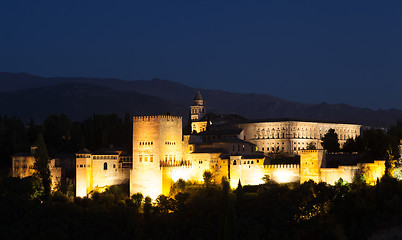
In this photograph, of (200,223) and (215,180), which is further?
(215,180)

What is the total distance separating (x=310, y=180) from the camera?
51438 mm

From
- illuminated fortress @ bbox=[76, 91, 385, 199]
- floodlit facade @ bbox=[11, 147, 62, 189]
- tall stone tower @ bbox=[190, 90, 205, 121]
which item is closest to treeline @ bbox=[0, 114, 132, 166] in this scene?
floodlit facade @ bbox=[11, 147, 62, 189]

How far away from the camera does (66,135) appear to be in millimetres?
78875

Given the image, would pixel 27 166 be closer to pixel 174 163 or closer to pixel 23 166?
pixel 23 166

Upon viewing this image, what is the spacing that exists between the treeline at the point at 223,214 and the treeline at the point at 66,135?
16.0m

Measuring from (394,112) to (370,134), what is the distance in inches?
4064

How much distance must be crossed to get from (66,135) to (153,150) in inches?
914

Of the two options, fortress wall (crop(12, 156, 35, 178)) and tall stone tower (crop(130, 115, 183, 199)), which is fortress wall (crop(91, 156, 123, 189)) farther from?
fortress wall (crop(12, 156, 35, 178))

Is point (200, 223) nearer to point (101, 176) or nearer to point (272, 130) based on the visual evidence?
point (101, 176)

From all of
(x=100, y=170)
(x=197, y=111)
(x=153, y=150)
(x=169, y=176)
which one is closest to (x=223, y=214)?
(x=169, y=176)

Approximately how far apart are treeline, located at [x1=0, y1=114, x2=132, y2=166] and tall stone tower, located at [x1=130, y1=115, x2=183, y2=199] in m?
8.15

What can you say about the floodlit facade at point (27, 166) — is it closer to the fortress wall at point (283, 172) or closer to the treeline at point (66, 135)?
the treeline at point (66, 135)

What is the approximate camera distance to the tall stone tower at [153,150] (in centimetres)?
5869

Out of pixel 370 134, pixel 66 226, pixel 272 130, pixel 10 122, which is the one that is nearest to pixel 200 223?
pixel 66 226
